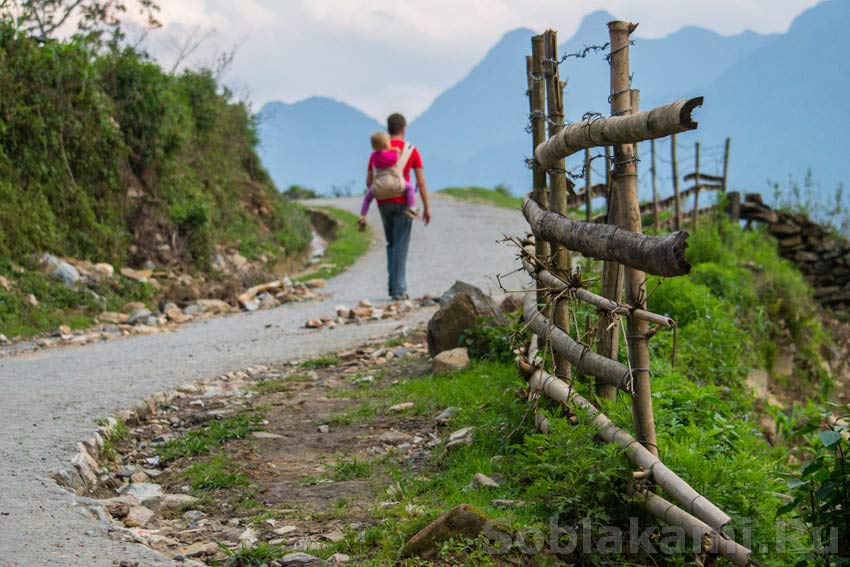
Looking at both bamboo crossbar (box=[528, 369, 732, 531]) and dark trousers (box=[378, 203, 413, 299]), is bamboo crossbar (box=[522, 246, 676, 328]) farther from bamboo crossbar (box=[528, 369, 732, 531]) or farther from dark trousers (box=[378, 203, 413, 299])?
dark trousers (box=[378, 203, 413, 299])

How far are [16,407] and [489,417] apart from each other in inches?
137

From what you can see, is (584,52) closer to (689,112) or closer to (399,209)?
(689,112)

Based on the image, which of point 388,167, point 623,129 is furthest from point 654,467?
point 388,167

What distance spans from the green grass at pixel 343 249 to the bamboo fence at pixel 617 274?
9579 millimetres

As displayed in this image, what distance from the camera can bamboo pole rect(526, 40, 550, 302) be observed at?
5.95 meters

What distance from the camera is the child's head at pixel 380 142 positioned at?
1041 cm

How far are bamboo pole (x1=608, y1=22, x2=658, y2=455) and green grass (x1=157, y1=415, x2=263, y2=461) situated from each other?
3008mm

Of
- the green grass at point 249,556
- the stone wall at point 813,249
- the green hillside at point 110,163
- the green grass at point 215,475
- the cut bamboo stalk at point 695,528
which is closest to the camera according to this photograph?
the cut bamboo stalk at point 695,528

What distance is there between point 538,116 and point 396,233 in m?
5.06

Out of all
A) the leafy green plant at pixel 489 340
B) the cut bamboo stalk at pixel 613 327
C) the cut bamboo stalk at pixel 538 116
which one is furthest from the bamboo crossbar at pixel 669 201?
the cut bamboo stalk at pixel 613 327

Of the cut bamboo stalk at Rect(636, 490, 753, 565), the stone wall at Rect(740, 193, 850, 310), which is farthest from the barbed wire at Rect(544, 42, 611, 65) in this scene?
the stone wall at Rect(740, 193, 850, 310)

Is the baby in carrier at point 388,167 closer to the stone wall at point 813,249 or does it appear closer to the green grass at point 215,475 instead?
the green grass at point 215,475

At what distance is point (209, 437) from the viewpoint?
5.97 m

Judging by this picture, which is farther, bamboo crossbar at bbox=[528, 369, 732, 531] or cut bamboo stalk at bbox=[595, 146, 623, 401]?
cut bamboo stalk at bbox=[595, 146, 623, 401]
